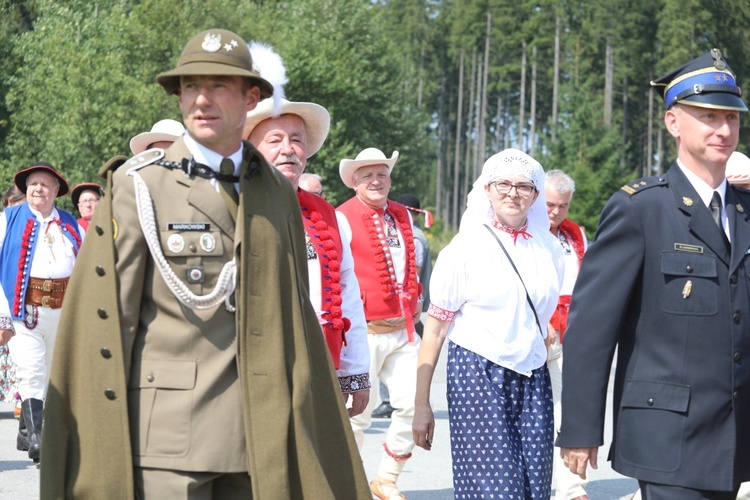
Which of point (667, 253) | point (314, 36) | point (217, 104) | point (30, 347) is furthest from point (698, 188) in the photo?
point (314, 36)

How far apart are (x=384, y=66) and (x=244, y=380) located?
1731 inches

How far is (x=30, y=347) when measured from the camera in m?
9.30

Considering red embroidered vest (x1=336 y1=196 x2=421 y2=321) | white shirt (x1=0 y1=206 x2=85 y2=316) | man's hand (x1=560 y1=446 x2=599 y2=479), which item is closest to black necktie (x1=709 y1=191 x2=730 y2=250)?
man's hand (x1=560 y1=446 x2=599 y2=479)

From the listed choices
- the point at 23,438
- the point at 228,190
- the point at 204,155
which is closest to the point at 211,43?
the point at 204,155

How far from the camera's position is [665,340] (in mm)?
4059

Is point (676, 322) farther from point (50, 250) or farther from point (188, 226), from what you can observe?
point (50, 250)

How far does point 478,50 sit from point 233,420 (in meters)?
84.1

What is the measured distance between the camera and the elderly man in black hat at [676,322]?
402 cm

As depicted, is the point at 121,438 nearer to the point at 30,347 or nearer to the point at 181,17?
the point at 30,347

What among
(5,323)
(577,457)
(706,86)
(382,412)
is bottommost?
(382,412)

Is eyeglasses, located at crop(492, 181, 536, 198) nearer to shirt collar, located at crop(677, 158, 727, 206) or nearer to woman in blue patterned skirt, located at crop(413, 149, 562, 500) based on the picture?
woman in blue patterned skirt, located at crop(413, 149, 562, 500)

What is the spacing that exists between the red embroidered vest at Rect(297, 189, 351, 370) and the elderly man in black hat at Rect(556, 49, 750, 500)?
1396mm

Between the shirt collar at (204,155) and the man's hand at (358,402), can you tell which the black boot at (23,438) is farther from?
the shirt collar at (204,155)

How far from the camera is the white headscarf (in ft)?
19.4
